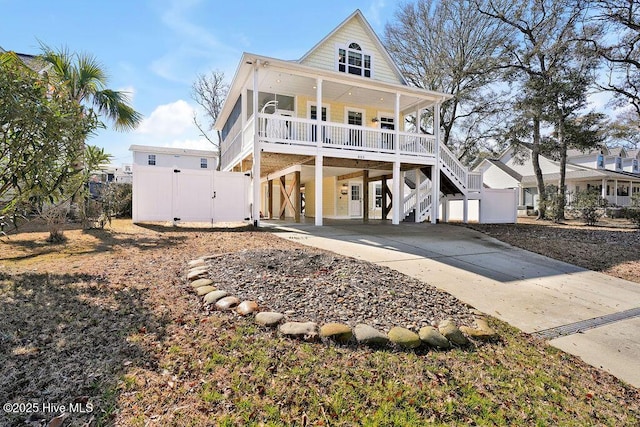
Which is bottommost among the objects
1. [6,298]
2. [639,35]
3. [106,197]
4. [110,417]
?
[110,417]

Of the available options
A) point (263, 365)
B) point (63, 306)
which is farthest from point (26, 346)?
point (263, 365)

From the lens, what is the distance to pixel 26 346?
9.23 feet

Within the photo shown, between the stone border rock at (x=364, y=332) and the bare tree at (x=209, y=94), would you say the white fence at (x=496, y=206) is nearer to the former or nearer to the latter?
the stone border rock at (x=364, y=332)

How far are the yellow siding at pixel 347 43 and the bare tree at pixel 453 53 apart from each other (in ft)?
20.8

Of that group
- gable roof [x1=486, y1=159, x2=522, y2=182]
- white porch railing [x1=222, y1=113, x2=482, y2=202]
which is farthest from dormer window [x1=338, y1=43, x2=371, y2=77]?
gable roof [x1=486, y1=159, x2=522, y2=182]

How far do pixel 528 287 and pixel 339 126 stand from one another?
839 cm

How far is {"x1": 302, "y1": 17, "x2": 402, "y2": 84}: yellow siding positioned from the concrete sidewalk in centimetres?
859

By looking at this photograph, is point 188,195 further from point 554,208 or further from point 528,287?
point 554,208

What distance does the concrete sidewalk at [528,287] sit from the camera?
3.72 metres

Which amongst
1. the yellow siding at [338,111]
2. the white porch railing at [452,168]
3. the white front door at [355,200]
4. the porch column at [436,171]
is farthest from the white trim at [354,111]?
the white front door at [355,200]

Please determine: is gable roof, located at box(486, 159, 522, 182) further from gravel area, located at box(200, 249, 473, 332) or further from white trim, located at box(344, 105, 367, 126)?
gravel area, located at box(200, 249, 473, 332)

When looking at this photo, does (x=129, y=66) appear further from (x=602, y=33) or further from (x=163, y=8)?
(x=602, y=33)

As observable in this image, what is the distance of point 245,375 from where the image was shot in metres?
2.55

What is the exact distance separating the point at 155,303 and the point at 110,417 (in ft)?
6.08
